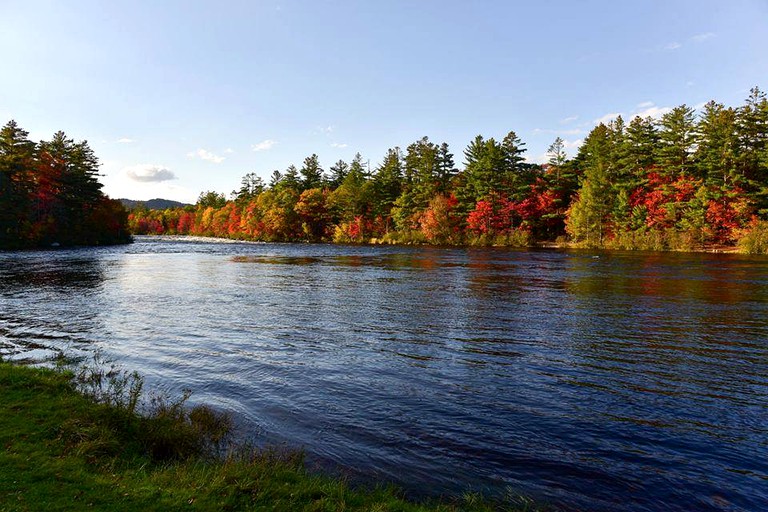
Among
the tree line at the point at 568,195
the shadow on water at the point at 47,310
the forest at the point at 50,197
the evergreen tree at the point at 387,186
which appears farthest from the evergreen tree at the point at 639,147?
the forest at the point at 50,197

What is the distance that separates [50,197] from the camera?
7656 centimetres

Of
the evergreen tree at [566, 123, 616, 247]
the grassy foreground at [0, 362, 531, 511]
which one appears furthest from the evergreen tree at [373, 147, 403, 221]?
the grassy foreground at [0, 362, 531, 511]

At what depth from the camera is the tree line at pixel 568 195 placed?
67.5 m

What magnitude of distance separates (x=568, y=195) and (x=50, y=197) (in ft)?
328

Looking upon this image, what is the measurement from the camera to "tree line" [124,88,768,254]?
67.5 meters

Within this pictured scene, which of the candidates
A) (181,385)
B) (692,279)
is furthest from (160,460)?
(692,279)

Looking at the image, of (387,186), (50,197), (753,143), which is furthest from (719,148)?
(50,197)

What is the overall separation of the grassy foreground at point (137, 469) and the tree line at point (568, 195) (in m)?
75.2

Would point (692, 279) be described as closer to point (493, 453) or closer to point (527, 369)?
point (527, 369)

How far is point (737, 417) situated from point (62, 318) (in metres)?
26.8

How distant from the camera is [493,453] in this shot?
915 centimetres

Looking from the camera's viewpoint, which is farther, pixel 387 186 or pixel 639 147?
pixel 387 186

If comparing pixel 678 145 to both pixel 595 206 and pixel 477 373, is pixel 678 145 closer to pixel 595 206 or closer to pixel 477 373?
pixel 595 206

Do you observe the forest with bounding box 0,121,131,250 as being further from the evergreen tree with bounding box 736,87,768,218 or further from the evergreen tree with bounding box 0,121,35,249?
the evergreen tree with bounding box 736,87,768,218
